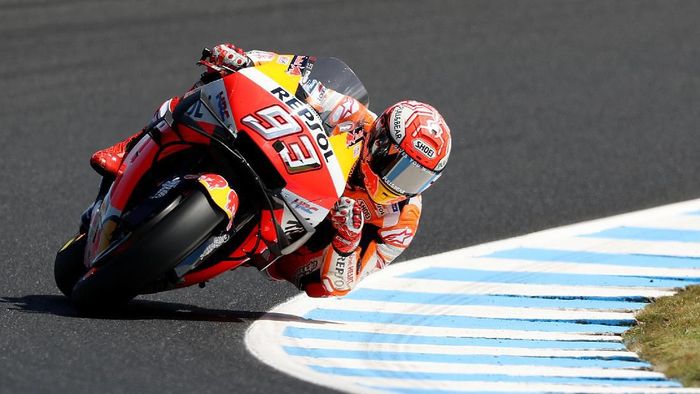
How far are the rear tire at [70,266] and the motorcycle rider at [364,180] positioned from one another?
1.43ft

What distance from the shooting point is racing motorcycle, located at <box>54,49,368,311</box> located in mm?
6027

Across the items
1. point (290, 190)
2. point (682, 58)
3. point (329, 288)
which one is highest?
point (290, 190)

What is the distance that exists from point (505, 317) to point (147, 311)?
2.06 meters

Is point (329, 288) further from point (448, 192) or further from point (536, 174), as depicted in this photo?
point (536, 174)

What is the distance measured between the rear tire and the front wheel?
0.94 meters

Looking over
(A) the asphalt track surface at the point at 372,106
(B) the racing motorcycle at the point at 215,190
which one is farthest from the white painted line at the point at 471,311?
(B) the racing motorcycle at the point at 215,190

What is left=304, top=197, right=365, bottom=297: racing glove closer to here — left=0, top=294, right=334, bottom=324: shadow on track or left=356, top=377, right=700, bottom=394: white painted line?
left=0, top=294, right=334, bottom=324: shadow on track

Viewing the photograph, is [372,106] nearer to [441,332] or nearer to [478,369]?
[441,332]

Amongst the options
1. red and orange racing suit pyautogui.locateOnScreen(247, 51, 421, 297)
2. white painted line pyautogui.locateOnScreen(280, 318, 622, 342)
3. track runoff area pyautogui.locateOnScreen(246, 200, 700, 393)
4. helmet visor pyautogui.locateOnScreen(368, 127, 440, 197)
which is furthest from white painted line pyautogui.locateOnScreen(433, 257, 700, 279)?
helmet visor pyautogui.locateOnScreen(368, 127, 440, 197)

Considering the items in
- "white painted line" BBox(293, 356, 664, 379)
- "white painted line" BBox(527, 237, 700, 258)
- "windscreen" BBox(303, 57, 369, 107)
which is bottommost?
"white painted line" BBox(527, 237, 700, 258)

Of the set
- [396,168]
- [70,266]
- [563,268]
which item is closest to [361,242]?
[396,168]

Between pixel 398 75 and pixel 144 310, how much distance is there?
7.33m

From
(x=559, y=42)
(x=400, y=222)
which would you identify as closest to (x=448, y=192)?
(x=400, y=222)

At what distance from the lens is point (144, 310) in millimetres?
6926
